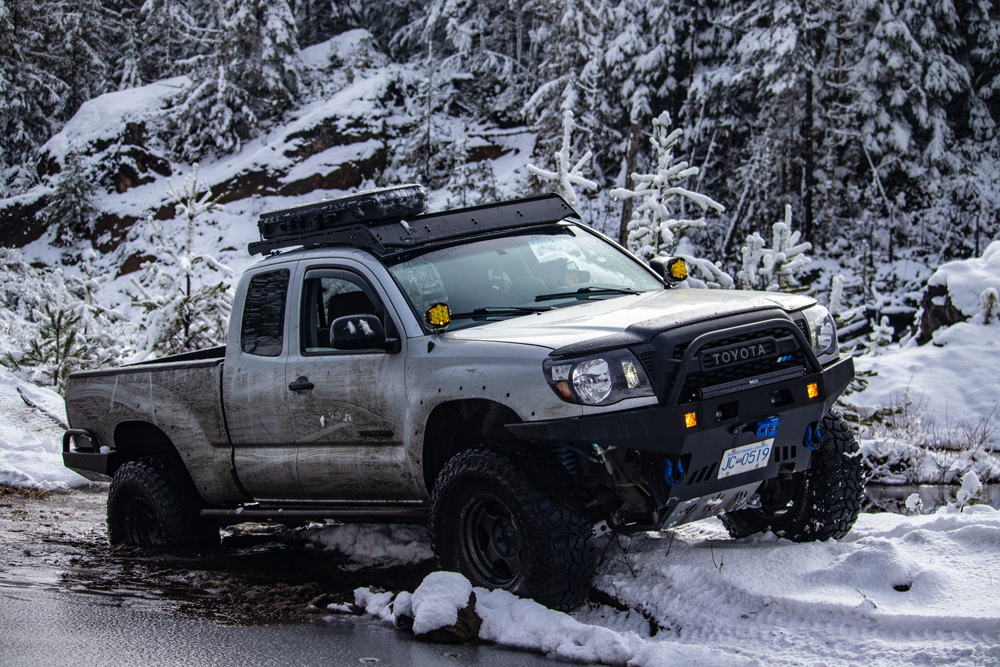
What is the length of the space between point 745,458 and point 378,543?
2808 mm

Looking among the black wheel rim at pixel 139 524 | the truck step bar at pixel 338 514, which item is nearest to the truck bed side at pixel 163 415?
the truck step bar at pixel 338 514

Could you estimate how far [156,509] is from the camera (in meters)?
6.46

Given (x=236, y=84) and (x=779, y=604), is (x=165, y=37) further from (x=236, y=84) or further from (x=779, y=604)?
(x=779, y=604)

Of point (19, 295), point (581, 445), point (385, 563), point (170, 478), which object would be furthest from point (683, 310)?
point (19, 295)

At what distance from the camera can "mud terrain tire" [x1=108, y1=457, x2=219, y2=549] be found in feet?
21.2

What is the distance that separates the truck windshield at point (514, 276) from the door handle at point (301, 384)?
2.72 ft

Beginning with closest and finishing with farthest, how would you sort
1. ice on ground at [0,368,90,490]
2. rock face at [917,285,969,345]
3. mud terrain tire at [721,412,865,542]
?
mud terrain tire at [721,412,865,542] → ice on ground at [0,368,90,490] → rock face at [917,285,969,345]

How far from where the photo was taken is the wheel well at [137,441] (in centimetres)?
690

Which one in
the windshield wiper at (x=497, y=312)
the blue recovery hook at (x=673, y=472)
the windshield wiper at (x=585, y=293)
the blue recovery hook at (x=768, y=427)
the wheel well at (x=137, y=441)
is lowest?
the wheel well at (x=137, y=441)

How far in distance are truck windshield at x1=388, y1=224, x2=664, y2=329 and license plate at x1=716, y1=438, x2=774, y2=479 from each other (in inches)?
52.5

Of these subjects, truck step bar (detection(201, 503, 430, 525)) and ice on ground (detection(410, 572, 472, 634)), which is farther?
truck step bar (detection(201, 503, 430, 525))

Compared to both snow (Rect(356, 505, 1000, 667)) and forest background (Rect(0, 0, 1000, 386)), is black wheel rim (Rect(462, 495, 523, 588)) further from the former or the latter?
forest background (Rect(0, 0, 1000, 386))

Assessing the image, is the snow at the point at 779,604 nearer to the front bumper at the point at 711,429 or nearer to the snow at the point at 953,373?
the front bumper at the point at 711,429

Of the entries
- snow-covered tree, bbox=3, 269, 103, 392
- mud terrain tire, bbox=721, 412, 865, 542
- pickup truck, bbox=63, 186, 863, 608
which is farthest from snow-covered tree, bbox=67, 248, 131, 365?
mud terrain tire, bbox=721, 412, 865, 542
